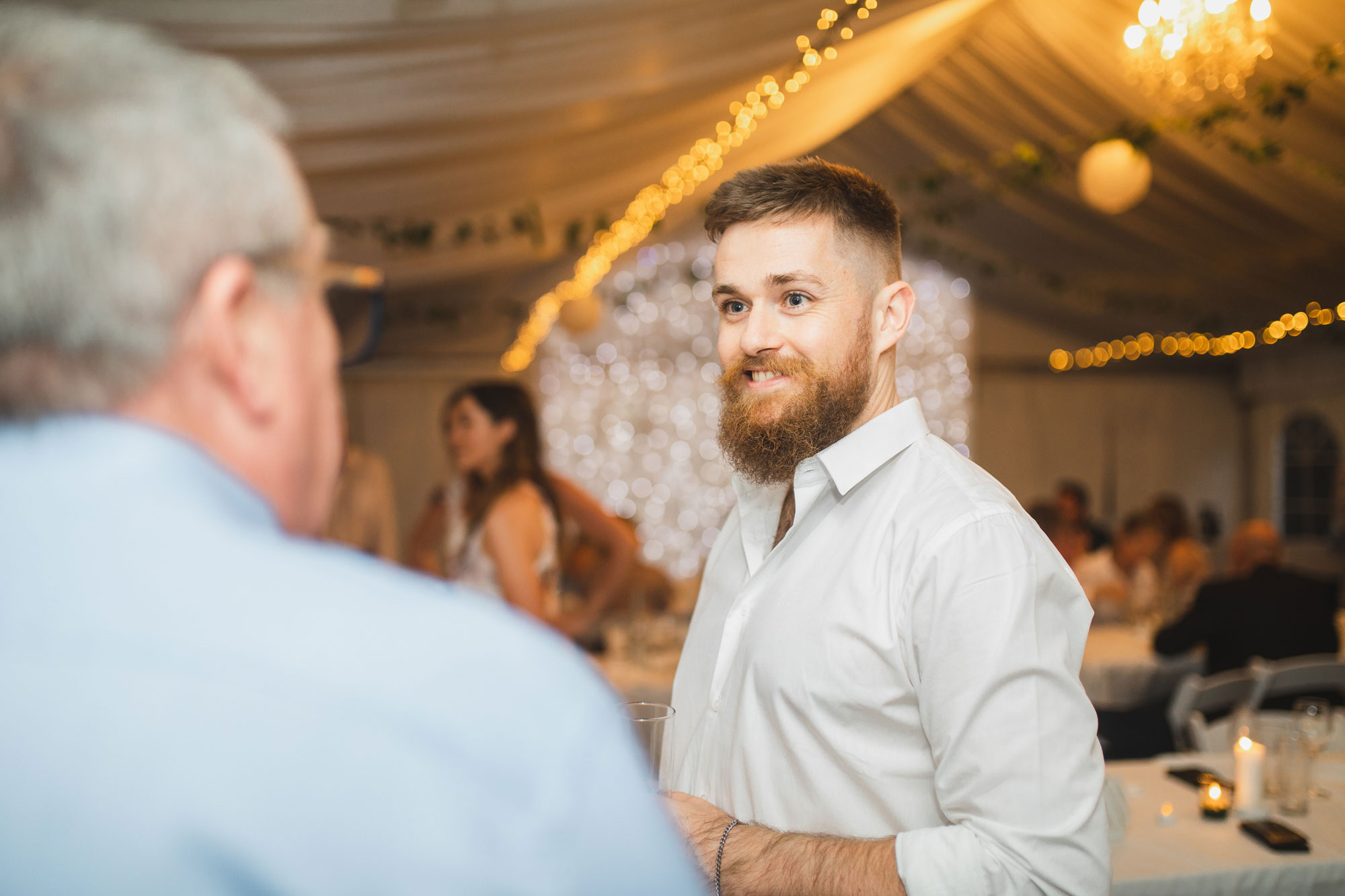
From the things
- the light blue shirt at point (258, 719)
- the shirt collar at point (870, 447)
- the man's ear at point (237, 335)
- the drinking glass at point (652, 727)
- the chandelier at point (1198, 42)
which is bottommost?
the drinking glass at point (652, 727)

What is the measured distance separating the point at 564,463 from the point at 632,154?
5.34 metres

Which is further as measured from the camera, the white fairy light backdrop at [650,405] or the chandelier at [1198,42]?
the white fairy light backdrop at [650,405]

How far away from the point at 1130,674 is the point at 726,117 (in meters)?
3.12

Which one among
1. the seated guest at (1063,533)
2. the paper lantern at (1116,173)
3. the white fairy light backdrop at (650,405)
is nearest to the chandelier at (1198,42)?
the paper lantern at (1116,173)

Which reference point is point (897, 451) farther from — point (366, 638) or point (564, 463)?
point (564, 463)

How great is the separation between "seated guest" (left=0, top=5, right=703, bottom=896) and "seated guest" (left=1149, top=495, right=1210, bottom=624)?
4.75 meters

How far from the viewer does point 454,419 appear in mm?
3357

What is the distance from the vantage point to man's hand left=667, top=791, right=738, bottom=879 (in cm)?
112

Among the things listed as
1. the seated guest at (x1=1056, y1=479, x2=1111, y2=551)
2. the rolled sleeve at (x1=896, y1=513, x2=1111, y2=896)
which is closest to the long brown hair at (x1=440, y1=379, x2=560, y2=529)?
the rolled sleeve at (x1=896, y1=513, x2=1111, y2=896)

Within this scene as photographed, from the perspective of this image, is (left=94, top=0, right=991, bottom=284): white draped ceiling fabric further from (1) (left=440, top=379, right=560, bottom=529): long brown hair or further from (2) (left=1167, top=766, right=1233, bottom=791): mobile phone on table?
(2) (left=1167, top=766, right=1233, bottom=791): mobile phone on table

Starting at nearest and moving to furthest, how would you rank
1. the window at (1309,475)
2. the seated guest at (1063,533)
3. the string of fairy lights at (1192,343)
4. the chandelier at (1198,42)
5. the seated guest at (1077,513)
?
the chandelier at (1198,42), the seated guest at (1063,533), the seated guest at (1077,513), the string of fairy lights at (1192,343), the window at (1309,475)

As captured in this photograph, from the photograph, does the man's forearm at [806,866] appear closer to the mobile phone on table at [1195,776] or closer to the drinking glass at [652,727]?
the drinking glass at [652,727]

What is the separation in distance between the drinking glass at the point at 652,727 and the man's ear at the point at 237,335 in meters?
0.67

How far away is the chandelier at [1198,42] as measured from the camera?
313 centimetres
